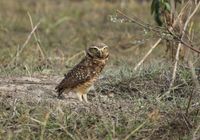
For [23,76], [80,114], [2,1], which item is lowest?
[2,1]

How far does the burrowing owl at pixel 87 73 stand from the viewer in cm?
665

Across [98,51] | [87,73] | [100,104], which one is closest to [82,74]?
[87,73]

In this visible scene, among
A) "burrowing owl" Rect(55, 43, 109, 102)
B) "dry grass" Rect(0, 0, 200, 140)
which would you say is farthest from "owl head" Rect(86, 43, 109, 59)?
"dry grass" Rect(0, 0, 200, 140)

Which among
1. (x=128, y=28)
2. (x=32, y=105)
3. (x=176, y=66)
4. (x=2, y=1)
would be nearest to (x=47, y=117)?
(x=32, y=105)

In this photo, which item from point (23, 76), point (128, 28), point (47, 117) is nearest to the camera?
point (47, 117)

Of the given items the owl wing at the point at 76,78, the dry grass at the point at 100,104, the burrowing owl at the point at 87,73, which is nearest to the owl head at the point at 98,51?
the burrowing owl at the point at 87,73

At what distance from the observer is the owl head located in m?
6.63

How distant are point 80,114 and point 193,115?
36.4 inches

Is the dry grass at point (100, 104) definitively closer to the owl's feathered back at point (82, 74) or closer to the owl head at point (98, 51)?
the owl's feathered back at point (82, 74)

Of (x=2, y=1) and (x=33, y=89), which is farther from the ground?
(x=33, y=89)

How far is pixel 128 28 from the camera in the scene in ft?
41.2

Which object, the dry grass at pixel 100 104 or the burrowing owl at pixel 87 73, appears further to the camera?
the burrowing owl at pixel 87 73

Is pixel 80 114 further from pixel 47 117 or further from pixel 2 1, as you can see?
pixel 2 1

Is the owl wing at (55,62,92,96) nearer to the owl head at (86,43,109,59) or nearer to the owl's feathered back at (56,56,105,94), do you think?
the owl's feathered back at (56,56,105,94)
